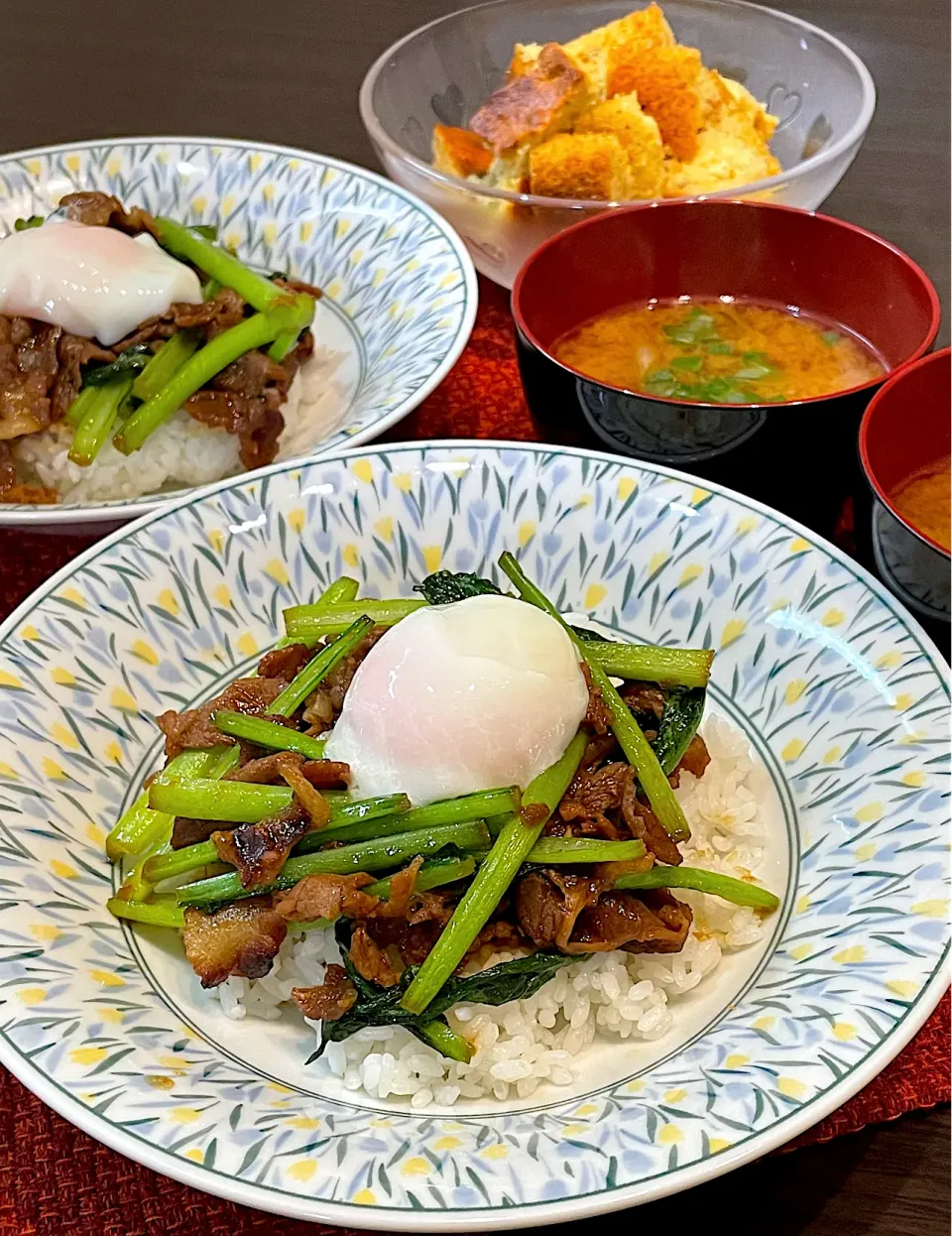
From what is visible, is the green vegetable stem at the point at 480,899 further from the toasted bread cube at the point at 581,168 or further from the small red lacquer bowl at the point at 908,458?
the toasted bread cube at the point at 581,168

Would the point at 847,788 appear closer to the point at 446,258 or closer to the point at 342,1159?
the point at 342,1159

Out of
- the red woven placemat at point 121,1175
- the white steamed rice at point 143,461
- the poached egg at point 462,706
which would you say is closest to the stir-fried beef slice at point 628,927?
the poached egg at point 462,706

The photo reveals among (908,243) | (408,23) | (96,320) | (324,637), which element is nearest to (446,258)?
(96,320)

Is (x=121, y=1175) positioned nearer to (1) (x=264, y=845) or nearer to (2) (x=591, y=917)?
(1) (x=264, y=845)

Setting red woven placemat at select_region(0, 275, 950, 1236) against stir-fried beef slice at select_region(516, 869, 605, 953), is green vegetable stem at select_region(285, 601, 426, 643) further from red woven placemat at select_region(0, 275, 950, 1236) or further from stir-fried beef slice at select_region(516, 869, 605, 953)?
red woven placemat at select_region(0, 275, 950, 1236)

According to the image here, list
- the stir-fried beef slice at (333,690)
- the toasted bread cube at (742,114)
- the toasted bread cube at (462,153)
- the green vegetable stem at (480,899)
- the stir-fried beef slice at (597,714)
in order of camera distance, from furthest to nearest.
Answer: the toasted bread cube at (742,114), the toasted bread cube at (462,153), the stir-fried beef slice at (333,690), the stir-fried beef slice at (597,714), the green vegetable stem at (480,899)

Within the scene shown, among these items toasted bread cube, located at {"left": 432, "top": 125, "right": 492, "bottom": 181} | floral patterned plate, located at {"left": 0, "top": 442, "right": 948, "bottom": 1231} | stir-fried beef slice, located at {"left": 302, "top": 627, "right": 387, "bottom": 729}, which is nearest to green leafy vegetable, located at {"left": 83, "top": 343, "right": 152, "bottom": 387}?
floral patterned plate, located at {"left": 0, "top": 442, "right": 948, "bottom": 1231}
